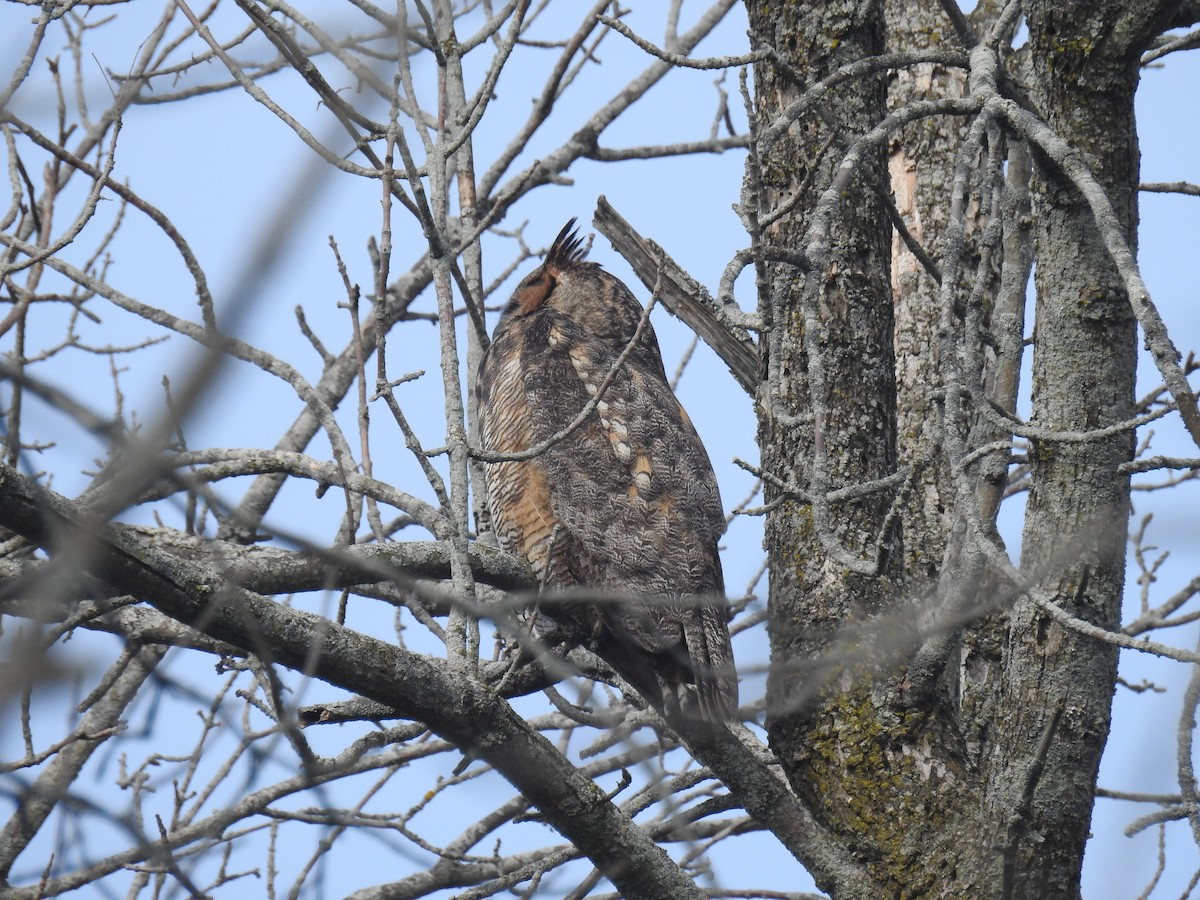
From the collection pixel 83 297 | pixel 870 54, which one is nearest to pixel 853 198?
pixel 870 54

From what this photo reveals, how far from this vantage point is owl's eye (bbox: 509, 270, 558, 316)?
5.21m

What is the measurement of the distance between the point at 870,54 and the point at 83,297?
3.45m

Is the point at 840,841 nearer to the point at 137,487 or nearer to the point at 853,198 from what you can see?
the point at 853,198

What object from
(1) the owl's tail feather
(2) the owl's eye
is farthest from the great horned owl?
(2) the owl's eye

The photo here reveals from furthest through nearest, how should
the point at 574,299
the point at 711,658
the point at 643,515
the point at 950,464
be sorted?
1. the point at 574,299
2. the point at 643,515
3. the point at 711,658
4. the point at 950,464

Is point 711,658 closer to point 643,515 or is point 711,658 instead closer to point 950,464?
point 643,515

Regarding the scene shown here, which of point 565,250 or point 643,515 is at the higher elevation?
point 565,250

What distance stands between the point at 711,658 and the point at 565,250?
Answer: 90.0 inches

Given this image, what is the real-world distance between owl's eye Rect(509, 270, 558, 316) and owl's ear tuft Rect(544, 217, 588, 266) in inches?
4.4

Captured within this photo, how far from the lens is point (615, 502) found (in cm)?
412

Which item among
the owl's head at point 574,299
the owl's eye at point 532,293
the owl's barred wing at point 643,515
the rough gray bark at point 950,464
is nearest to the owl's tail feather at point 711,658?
the owl's barred wing at point 643,515

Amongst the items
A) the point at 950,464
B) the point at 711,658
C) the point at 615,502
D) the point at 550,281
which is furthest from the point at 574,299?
the point at 950,464

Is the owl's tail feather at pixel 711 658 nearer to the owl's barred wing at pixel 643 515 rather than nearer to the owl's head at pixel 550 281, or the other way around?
the owl's barred wing at pixel 643 515

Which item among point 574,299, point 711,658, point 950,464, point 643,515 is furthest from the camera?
point 574,299
